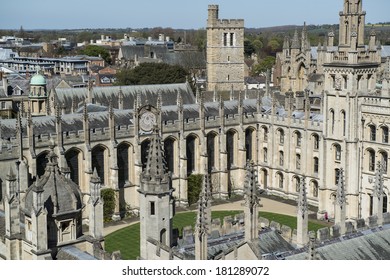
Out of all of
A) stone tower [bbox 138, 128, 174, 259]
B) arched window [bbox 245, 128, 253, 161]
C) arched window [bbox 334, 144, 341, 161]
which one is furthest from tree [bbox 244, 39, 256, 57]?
stone tower [bbox 138, 128, 174, 259]

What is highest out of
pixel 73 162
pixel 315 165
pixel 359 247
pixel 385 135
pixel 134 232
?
pixel 385 135

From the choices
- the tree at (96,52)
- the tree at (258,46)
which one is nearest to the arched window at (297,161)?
the tree at (258,46)

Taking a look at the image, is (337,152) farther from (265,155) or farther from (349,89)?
(265,155)

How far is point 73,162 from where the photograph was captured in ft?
118

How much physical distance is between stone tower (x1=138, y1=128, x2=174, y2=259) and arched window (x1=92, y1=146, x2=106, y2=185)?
1810 cm

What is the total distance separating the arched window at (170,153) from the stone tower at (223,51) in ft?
63.6

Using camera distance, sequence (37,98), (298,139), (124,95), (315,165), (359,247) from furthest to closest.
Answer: (124,95) → (37,98) → (298,139) → (315,165) → (359,247)

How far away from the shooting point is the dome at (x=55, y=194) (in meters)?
18.5

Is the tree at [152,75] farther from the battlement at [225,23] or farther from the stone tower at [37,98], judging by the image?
the stone tower at [37,98]

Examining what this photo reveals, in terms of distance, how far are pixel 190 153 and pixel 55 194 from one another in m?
22.9

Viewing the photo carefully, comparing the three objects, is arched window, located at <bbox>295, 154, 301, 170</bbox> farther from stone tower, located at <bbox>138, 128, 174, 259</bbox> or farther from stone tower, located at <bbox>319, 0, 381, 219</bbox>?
stone tower, located at <bbox>138, 128, 174, 259</bbox>

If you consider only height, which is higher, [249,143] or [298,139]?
[298,139]

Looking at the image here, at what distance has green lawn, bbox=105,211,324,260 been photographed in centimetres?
3059

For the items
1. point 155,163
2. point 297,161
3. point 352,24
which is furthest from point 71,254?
point 297,161
